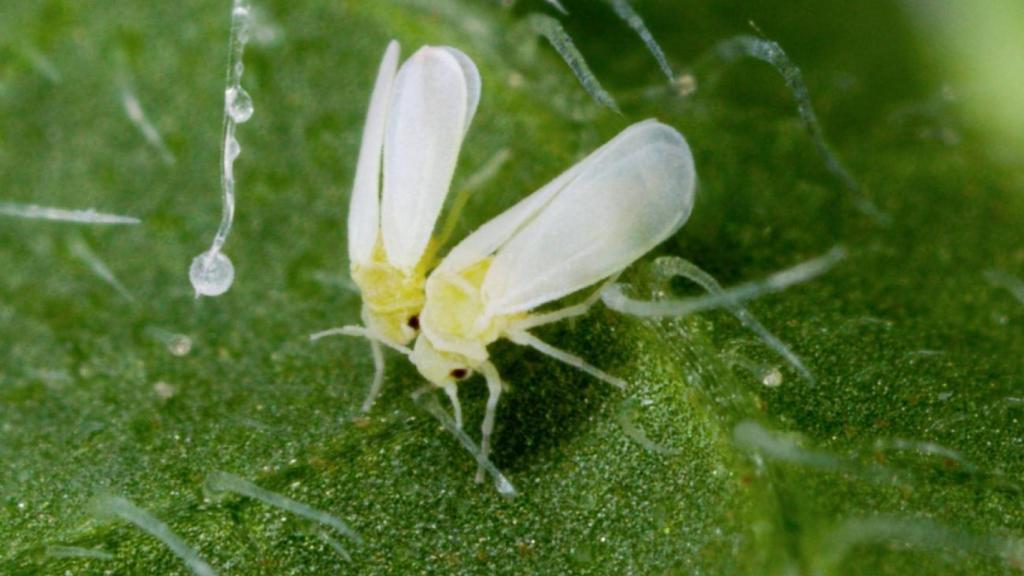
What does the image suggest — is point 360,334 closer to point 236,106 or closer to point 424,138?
point 424,138

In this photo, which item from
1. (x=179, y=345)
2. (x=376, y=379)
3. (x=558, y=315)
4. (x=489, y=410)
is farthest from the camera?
(x=179, y=345)

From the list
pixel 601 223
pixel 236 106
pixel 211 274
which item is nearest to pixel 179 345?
pixel 211 274

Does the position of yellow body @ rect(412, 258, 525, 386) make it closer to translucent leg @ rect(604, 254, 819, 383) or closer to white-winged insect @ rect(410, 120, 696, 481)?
white-winged insect @ rect(410, 120, 696, 481)

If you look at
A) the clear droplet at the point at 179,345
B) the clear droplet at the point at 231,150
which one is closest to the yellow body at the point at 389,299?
the clear droplet at the point at 231,150

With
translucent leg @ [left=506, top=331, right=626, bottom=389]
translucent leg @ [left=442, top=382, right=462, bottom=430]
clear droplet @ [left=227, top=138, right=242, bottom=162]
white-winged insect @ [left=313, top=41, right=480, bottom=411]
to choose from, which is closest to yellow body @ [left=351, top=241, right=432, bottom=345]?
white-winged insect @ [left=313, top=41, right=480, bottom=411]

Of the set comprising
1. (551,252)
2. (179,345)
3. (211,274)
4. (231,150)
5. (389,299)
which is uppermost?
(231,150)
